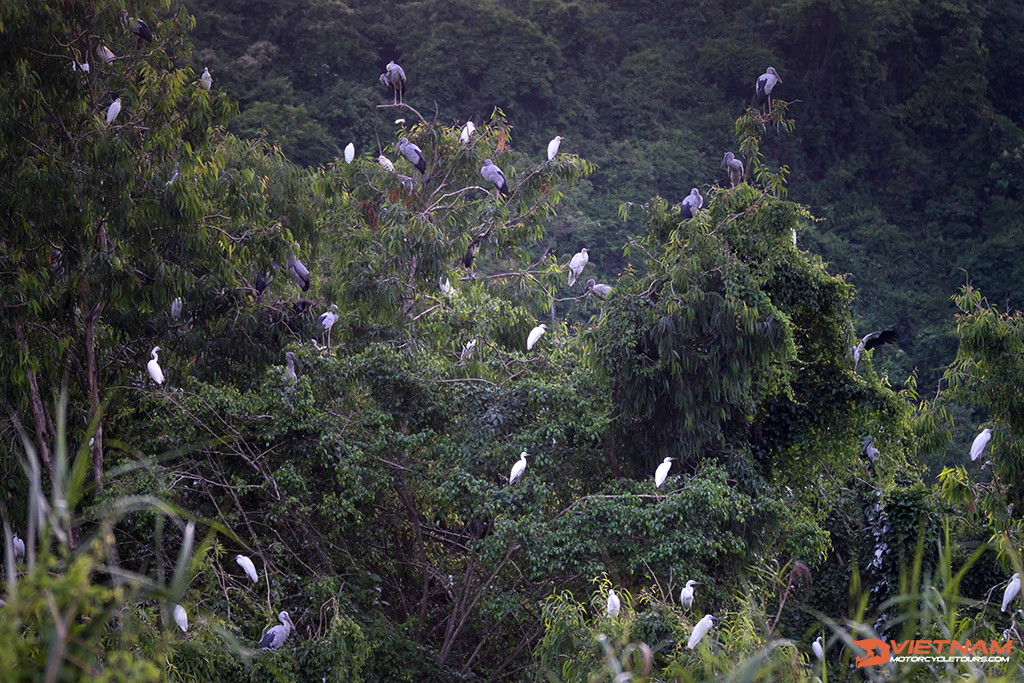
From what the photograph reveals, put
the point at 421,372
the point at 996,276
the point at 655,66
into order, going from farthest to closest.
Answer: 1. the point at 655,66
2. the point at 996,276
3. the point at 421,372

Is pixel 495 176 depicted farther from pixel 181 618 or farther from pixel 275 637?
pixel 181 618

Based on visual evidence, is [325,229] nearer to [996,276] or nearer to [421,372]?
[421,372]

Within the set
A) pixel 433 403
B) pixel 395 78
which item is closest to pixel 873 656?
pixel 433 403

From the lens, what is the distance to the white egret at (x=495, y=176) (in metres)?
6.86

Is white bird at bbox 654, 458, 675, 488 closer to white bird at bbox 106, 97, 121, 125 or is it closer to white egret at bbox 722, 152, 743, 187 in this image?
white egret at bbox 722, 152, 743, 187

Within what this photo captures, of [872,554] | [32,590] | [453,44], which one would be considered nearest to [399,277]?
[872,554]

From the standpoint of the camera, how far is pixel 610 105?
16.5m

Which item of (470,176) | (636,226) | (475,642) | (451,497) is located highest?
(470,176)

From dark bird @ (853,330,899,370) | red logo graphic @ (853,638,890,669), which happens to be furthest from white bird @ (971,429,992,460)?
red logo graphic @ (853,638,890,669)

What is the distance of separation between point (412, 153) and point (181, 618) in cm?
407

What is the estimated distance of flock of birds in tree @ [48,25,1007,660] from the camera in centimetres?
425

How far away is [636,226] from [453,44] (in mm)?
4452

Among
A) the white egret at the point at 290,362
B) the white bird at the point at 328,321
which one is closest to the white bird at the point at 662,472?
the white egret at the point at 290,362

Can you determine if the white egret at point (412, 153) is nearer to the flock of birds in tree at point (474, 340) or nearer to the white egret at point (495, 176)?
the flock of birds in tree at point (474, 340)
